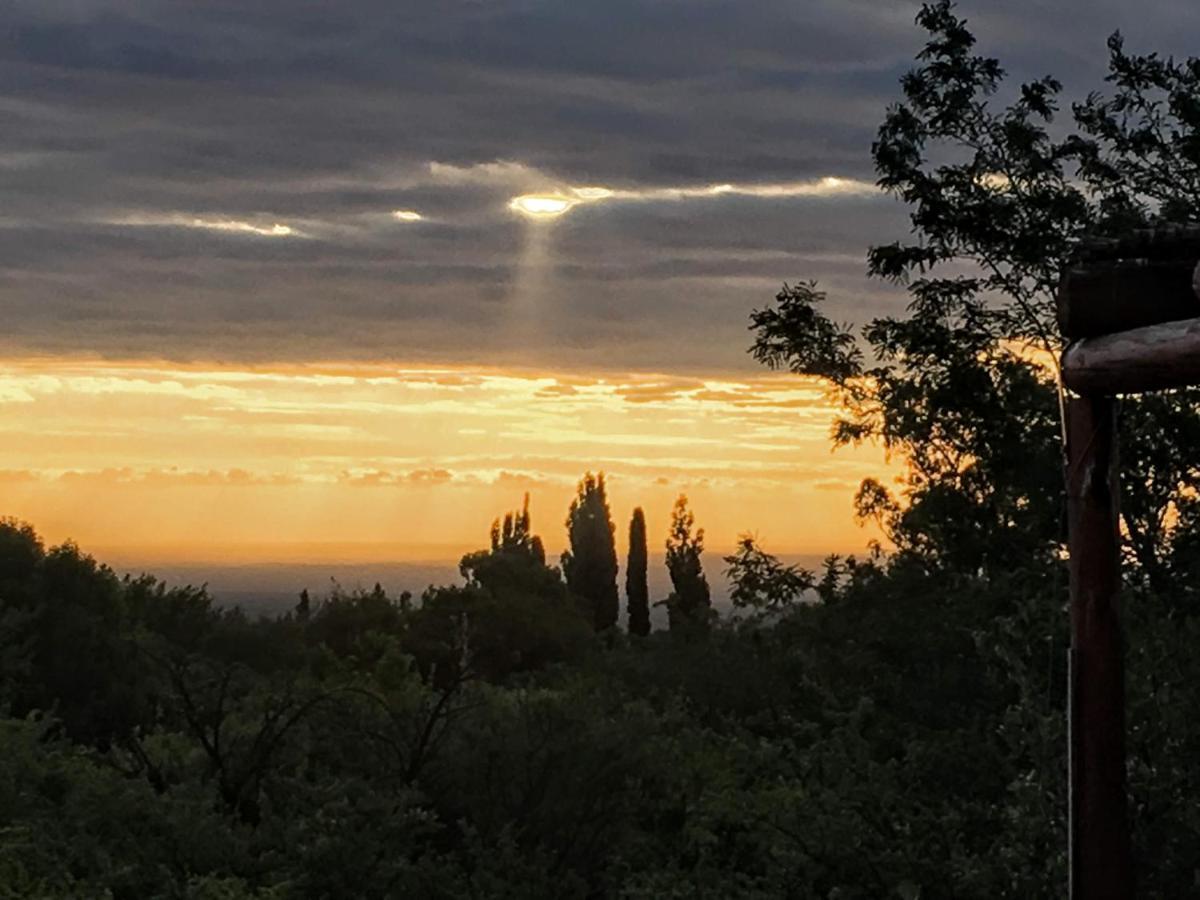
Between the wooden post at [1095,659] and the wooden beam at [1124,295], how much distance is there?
1.00 ft

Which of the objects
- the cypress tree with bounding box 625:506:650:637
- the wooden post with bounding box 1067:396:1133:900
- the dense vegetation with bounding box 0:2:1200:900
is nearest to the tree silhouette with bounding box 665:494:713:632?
the cypress tree with bounding box 625:506:650:637

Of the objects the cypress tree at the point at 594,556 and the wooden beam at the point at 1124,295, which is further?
the cypress tree at the point at 594,556

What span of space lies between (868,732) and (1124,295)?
57.7 feet

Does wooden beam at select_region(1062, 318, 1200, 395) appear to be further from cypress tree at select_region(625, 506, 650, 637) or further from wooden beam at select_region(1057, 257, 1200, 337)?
cypress tree at select_region(625, 506, 650, 637)

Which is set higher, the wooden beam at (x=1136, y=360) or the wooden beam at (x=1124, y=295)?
the wooden beam at (x=1124, y=295)

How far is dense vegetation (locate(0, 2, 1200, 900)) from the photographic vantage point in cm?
1466

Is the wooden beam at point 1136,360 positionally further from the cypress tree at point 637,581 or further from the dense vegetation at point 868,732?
the cypress tree at point 637,581

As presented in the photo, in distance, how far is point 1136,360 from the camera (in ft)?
18.5

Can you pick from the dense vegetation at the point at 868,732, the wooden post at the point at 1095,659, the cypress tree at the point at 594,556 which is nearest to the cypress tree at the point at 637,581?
the cypress tree at the point at 594,556

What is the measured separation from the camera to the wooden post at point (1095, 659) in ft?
19.5

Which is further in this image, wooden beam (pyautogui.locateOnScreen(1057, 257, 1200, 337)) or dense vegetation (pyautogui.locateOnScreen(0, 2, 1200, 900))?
dense vegetation (pyautogui.locateOnScreen(0, 2, 1200, 900))

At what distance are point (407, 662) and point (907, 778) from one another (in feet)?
82.9

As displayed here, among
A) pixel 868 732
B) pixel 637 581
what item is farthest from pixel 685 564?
pixel 868 732

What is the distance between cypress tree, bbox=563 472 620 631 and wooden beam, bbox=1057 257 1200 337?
73657 mm
